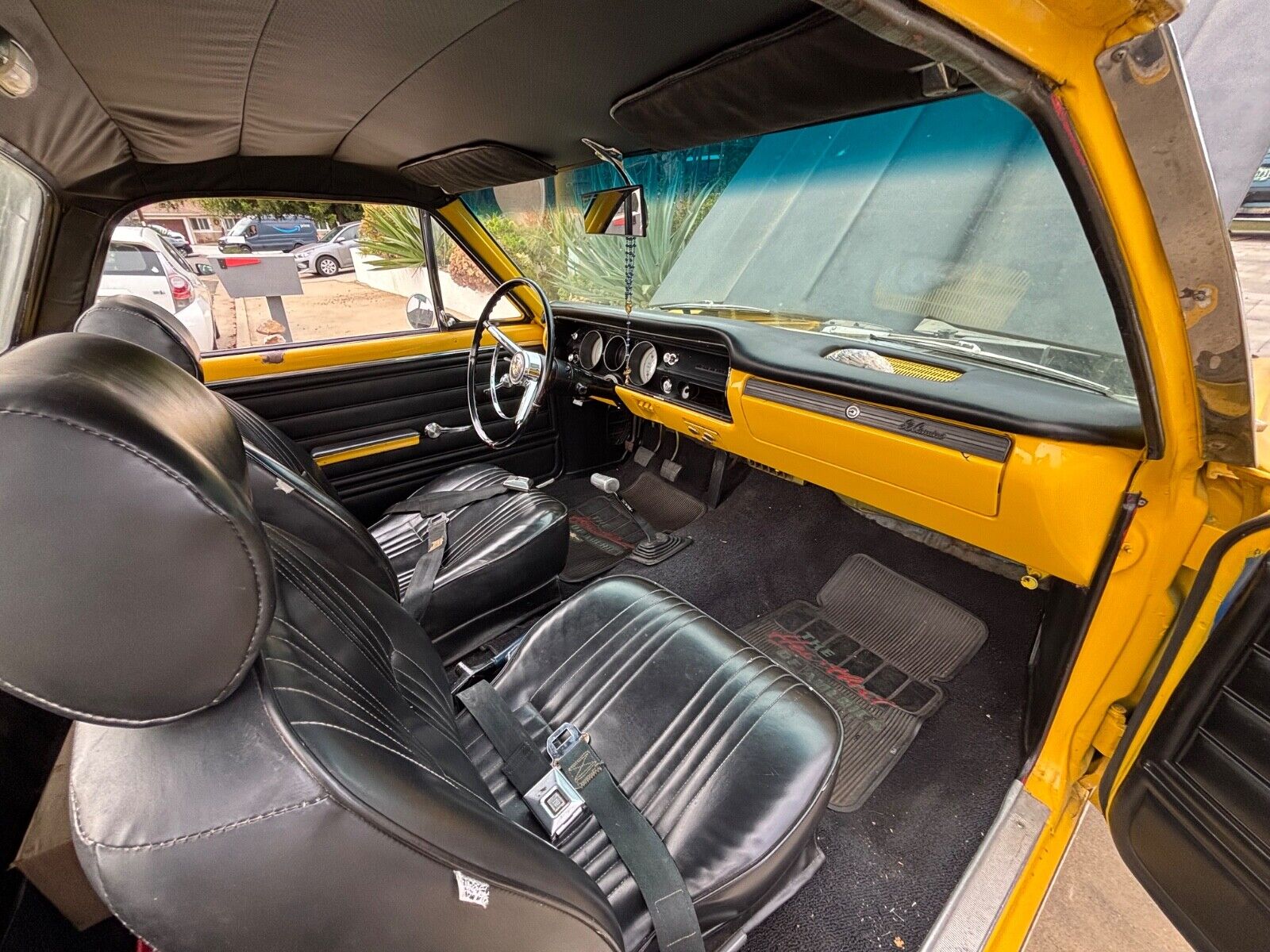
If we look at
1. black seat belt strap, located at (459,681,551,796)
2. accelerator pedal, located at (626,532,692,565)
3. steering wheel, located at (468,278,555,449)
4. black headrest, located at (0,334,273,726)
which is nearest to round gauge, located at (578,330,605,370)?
steering wheel, located at (468,278,555,449)

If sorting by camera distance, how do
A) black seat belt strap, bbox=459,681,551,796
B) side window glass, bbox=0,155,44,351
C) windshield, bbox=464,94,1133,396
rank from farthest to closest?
side window glass, bbox=0,155,44,351
windshield, bbox=464,94,1133,396
black seat belt strap, bbox=459,681,551,796

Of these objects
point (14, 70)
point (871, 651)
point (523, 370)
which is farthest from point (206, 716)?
point (871, 651)

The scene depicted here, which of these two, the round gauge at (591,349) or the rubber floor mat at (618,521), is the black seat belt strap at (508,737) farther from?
the round gauge at (591,349)

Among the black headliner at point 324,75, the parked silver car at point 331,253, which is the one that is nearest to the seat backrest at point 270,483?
the black headliner at point 324,75

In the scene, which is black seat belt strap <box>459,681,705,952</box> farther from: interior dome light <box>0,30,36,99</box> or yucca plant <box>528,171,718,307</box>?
yucca plant <box>528,171,718,307</box>

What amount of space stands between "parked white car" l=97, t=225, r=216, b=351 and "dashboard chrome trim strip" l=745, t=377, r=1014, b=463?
1.87 m

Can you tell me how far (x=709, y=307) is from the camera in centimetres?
228

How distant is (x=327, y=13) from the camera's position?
1.02 meters

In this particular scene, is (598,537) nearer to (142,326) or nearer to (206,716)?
(142,326)

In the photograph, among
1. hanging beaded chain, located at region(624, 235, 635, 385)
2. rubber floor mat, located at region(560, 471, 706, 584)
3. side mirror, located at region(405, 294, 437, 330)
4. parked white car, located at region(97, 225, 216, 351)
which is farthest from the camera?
side mirror, located at region(405, 294, 437, 330)

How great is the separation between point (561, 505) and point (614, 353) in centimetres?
81

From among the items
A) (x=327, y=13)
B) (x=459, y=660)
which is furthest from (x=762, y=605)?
(x=327, y=13)

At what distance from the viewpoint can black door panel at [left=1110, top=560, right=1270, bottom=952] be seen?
0.87 metres

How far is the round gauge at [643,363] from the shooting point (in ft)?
7.52
